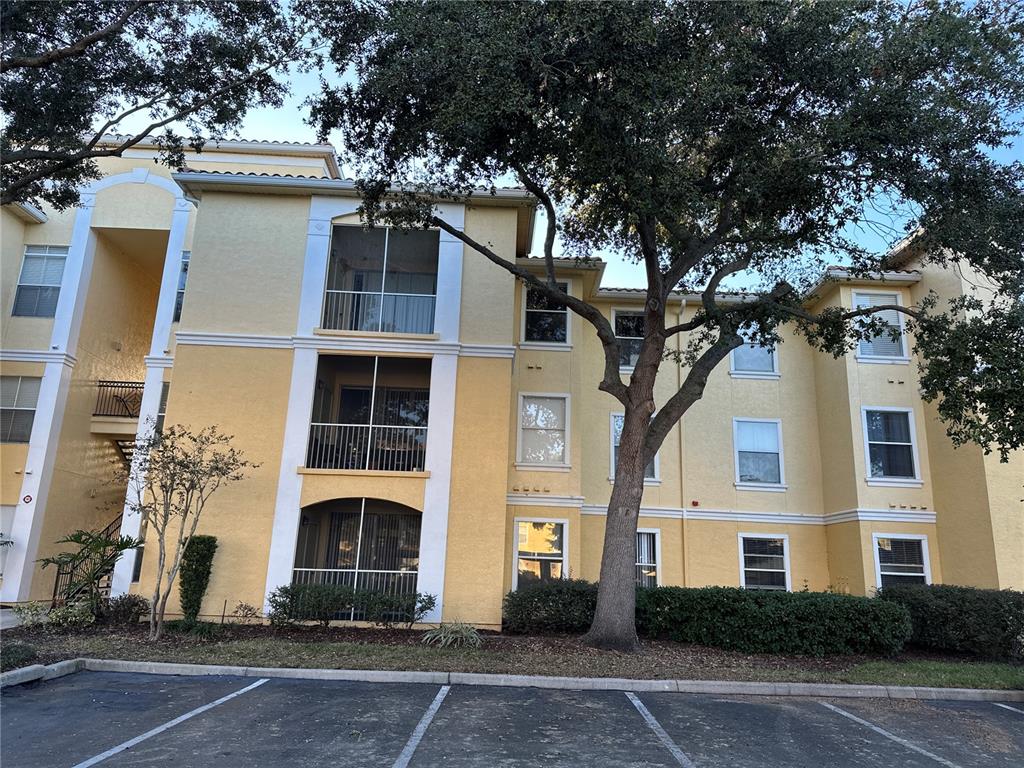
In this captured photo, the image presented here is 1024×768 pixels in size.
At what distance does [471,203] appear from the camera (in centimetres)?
1471

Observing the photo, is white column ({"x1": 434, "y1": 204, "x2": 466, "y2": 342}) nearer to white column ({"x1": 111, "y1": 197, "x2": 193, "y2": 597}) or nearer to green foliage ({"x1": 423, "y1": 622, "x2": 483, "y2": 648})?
green foliage ({"x1": 423, "y1": 622, "x2": 483, "y2": 648})

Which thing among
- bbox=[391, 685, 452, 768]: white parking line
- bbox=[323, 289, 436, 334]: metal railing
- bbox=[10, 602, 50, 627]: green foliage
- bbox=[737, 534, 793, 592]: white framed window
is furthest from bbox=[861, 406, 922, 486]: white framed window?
bbox=[10, 602, 50, 627]: green foliage

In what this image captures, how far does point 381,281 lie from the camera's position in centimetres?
1586

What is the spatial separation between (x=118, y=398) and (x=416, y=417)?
26.7 ft

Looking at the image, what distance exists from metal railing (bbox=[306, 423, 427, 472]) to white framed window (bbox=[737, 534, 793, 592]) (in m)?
8.33

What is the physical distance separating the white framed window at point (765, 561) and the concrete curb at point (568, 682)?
729 centimetres

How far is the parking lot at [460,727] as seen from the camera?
5914 millimetres

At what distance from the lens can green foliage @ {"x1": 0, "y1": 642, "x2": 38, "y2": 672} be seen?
328 inches

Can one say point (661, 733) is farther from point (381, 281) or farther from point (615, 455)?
point (381, 281)

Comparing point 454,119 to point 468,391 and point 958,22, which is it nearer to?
point 468,391

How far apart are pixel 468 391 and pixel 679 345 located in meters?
6.69

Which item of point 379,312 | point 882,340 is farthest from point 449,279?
point 882,340

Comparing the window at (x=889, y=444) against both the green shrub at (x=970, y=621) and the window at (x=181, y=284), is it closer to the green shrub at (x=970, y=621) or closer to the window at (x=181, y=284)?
the green shrub at (x=970, y=621)

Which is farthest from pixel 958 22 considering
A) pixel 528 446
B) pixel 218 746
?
pixel 218 746
